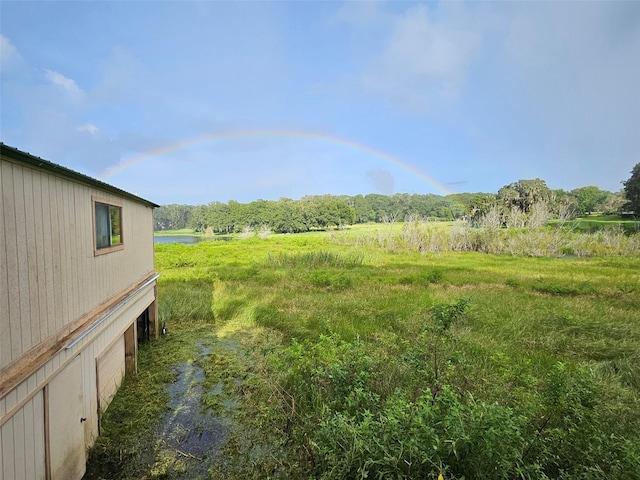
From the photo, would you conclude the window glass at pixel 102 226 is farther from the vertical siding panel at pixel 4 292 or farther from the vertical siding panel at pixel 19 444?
the vertical siding panel at pixel 19 444

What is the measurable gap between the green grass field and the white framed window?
8.10 ft

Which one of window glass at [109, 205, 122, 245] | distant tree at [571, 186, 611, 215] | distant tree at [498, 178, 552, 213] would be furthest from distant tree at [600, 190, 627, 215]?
window glass at [109, 205, 122, 245]

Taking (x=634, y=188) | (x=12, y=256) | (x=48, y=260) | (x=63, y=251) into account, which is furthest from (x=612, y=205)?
(x=12, y=256)

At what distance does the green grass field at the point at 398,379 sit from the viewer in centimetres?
256

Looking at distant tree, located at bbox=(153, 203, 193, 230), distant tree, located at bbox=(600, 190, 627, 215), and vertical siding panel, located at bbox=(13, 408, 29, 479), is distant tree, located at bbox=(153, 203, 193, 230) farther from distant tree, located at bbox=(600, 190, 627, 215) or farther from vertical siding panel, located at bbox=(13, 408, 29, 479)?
distant tree, located at bbox=(600, 190, 627, 215)

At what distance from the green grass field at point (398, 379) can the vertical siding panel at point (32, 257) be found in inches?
85.8

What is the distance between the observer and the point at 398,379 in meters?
4.43

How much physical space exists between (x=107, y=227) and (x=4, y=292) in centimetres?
269

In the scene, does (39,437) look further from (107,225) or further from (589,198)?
(589,198)

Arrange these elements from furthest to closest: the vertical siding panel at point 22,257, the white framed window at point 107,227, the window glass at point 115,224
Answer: the window glass at point 115,224
the white framed window at point 107,227
the vertical siding panel at point 22,257

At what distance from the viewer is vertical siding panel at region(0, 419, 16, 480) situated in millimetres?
2191

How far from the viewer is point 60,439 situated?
3.03 metres

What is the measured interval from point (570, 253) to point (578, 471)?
2966cm

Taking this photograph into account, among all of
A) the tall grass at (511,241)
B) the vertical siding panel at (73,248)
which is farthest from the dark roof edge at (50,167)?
the tall grass at (511,241)
